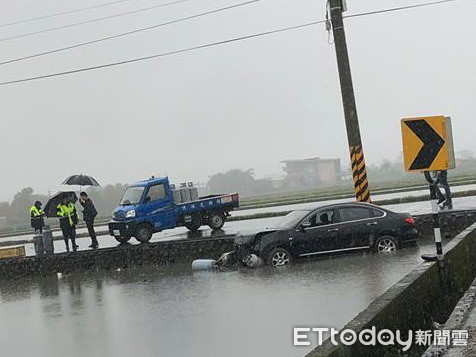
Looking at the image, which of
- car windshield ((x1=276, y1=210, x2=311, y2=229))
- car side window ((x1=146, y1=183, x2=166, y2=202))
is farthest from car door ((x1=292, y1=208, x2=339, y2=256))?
car side window ((x1=146, y1=183, x2=166, y2=202))

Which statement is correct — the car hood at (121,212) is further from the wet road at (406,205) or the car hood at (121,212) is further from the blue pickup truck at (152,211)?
the wet road at (406,205)

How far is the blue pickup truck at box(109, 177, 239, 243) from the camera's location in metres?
22.4

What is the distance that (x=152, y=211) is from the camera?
22.6 metres

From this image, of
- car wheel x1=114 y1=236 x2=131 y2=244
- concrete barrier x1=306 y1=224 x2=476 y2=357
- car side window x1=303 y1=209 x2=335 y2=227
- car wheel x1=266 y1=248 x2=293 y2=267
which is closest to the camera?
concrete barrier x1=306 y1=224 x2=476 y2=357

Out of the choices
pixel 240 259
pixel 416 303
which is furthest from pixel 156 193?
pixel 416 303

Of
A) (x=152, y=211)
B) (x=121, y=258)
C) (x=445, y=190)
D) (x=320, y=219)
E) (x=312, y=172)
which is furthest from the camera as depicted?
(x=312, y=172)

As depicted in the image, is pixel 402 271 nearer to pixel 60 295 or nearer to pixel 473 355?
pixel 473 355

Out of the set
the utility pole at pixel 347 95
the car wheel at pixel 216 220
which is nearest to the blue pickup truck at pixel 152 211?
the car wheel at pixel 216 220

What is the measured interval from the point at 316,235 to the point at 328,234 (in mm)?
289

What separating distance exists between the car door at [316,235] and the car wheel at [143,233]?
8.75 meters

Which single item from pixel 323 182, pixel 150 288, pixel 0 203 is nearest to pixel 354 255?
pixel 150 288

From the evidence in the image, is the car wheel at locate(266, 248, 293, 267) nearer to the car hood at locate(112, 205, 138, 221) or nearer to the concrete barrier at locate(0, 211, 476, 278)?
the concrete barrier at locate(0, 211, 476, 278)

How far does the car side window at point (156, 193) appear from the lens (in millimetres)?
22750

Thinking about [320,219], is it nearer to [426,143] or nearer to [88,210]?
[426,143]
